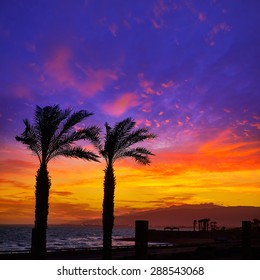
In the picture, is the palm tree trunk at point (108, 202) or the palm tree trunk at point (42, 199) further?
the palm tree trunk at point (108, 202)

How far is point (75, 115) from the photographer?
19.3 metres

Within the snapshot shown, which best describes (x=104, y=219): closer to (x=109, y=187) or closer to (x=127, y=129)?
(x=109, y=187)

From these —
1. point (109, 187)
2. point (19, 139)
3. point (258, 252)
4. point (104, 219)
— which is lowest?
point (258, 252)

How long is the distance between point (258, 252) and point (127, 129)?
1114 cm

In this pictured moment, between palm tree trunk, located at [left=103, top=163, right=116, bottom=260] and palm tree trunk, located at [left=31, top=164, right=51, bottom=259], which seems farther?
palm tree trunk, located at [left=103, top=163, right=116, bottom=260]

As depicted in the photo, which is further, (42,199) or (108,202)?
(108,202)
